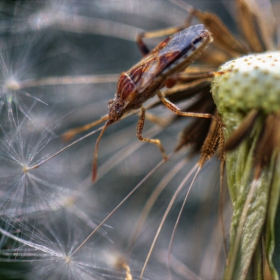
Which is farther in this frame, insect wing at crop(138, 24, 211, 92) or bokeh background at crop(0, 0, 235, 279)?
bokeh background at crop(0, 0, 235, 279)

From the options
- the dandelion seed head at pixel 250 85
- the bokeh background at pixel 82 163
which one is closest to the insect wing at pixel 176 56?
the dandelion seed head at pixel 250 85

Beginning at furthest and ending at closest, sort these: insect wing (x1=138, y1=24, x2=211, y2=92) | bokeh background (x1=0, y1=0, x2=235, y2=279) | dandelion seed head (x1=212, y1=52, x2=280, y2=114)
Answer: bokeh background (x1=0, y1=0, x2=235, y2=279) → insect wing (x1=138, y1=24, x2=211, y2=92) → dandelion seed head (x1=212, y1=52, x2=280, y2=114)

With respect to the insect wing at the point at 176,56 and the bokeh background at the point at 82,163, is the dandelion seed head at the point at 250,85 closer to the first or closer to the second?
the insect wing at the point at 176,56

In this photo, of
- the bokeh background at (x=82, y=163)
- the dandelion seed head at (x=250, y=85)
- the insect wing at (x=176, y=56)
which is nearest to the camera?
the dandelion seed head at (x=250, y=85)

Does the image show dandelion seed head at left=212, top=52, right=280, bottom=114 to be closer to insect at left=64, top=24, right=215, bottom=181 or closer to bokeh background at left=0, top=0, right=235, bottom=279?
insect at left=64, top=24, right=215, bottom=181

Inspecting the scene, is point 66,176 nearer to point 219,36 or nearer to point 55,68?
point 55,68

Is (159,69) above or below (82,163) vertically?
below

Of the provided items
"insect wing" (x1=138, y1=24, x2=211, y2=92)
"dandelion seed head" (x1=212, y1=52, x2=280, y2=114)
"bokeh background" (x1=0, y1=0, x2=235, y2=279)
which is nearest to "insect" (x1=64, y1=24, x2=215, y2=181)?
"insect wing" (x1=138, y1=24, x2=211, y2=92)

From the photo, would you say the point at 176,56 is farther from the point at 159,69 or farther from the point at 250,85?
the point at 250,85

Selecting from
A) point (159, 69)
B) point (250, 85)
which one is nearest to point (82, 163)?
point (159, 69)
